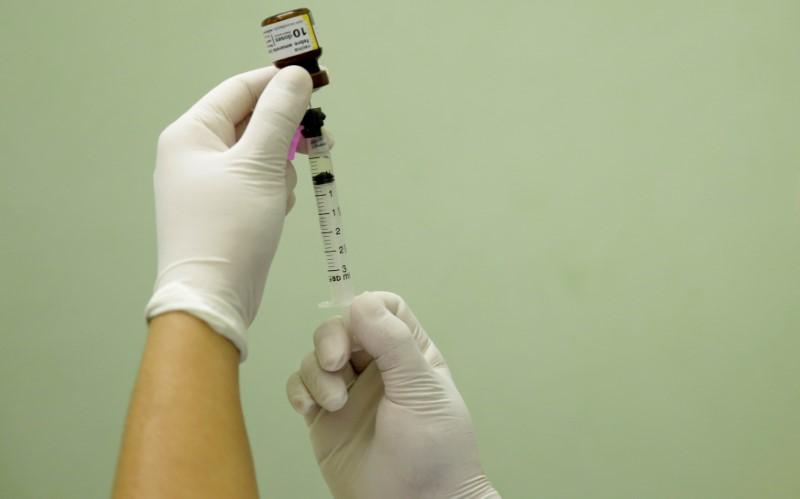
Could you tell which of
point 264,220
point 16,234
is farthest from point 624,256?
point 16,234

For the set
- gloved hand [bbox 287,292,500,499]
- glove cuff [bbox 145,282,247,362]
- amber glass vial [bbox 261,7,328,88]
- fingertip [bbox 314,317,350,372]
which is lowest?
gloved hand [bbox 287,292,500,499]

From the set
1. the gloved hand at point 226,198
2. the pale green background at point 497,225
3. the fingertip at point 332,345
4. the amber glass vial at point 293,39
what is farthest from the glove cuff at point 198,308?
the pale green background at point 497,225

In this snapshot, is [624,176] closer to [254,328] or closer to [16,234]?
[254,328]

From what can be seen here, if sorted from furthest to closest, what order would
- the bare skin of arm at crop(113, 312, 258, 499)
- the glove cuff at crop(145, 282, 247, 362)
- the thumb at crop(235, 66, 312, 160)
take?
the thumb at crop(235, 66, 312, 160)
the glove cuff at crop(145, 282, 247, 362)
the bare skin of arm at crop(113, 312, 258, 499)

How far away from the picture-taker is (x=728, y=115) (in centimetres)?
146

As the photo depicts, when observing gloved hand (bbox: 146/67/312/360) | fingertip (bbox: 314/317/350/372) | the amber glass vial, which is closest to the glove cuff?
gloved hand (bbox: 146/67/312/360)

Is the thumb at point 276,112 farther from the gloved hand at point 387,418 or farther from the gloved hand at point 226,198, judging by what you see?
the gloved hand at point 387,418

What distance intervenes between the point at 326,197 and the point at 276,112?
14 cm

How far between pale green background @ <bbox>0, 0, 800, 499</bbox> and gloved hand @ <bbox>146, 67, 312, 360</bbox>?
518 mm

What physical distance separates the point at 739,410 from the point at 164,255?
4.10 ft

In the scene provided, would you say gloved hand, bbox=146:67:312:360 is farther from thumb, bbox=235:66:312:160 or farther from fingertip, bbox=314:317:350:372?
fingertip, bbox=314:317:350:372

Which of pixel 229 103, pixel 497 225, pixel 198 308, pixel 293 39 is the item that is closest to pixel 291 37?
pixel 293 39

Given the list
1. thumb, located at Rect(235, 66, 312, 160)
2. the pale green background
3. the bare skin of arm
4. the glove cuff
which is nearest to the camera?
the bare skin of arm

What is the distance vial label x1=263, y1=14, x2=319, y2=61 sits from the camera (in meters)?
0.83
